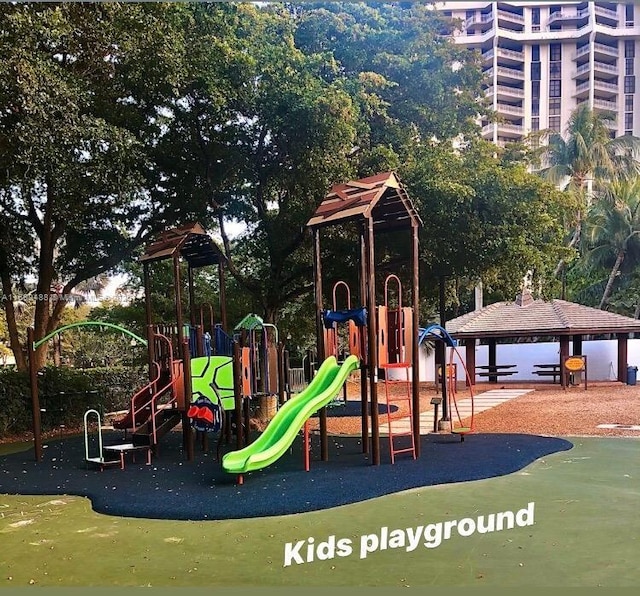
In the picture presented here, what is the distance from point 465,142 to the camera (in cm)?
1120

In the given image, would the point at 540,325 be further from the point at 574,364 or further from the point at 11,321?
the point at 11,321

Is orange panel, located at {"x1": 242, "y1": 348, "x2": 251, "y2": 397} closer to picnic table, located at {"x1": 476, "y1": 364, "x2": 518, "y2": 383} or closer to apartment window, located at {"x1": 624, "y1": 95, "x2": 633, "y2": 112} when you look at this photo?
apartment window, located at {"x1": 624, "y1": 95, "x2": 633, "y2": 112}

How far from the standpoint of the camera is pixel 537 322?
49.9 ft

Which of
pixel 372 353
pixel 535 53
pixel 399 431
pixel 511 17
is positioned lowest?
pixel 399 431

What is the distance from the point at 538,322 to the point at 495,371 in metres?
1.83

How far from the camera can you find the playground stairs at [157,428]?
7660mm

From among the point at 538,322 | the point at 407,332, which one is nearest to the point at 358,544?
the point at 407,332

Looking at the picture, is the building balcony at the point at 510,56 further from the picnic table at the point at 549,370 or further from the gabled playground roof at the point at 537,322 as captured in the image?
the picnic table at the point at 549,370

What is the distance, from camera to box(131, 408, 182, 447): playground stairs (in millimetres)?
7660

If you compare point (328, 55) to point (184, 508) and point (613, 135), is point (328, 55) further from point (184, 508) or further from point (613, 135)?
point (613, 135)

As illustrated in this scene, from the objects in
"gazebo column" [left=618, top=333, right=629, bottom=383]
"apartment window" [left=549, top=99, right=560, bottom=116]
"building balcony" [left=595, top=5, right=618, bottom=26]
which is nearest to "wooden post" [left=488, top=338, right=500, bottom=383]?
"gazebo column" [left=618, top=333, right=629, bottom=383]

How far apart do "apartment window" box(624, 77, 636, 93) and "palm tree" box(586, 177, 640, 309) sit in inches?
314

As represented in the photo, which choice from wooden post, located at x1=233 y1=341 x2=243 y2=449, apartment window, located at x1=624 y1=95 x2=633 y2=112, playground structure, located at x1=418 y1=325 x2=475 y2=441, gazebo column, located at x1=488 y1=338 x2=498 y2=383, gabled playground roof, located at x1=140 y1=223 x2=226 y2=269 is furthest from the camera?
gazebo column, located at x1=488 y1=338 x2=498 y2=383

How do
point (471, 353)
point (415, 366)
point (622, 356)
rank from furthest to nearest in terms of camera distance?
1. point (471, 353)
2. point (622, 356)
3. point (415, 366)
